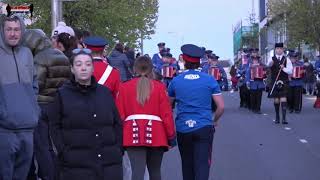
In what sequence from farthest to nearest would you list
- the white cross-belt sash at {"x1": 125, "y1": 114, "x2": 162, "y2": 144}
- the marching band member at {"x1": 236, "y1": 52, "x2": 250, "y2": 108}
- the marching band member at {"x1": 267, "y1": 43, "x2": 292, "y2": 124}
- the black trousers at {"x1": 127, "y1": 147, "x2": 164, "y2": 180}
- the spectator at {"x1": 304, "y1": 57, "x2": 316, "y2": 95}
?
the spectator at {"x1": 304, "y1": 57, "x2": 316, "y2": 95}, the marching band member at {"x1": 236, "y1": 52, "x2": 250, "y2": 108}, the marching band member at {"x1": 267, "y1": 43, "x2": 292, "y2": 124}, the black trousers at {"x1": 127, "y1": 147, "x2": 164, "y2": 180}, the white cross-belt sash at {"x1": 125, "y1": 114, "x2": 162, "y2": 144}

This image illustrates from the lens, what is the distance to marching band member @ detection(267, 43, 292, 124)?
69.4 ft

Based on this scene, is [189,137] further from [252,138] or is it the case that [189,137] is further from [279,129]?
[279,129]

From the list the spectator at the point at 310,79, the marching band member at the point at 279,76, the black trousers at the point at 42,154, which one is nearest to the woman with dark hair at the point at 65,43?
the black trousers at the point at 42,154

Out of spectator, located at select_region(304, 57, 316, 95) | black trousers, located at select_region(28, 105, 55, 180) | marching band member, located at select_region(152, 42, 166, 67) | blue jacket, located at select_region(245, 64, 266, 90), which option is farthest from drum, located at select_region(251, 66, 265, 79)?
black trousers, located at select_region(28, 105, 55, 180)

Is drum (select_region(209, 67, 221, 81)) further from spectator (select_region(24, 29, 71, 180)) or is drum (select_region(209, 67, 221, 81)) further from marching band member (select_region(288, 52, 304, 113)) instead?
spectator (select_region(24, 29, 71, 180))

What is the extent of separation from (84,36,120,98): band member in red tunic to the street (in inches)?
116

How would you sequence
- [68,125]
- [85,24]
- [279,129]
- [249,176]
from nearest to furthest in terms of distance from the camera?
[68,125] < [249,176] < [279,129] < [85,24]

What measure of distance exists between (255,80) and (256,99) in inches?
24.1

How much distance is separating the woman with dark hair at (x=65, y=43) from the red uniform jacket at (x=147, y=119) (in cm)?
123

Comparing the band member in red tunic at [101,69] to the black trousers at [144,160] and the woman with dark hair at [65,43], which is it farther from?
the black trousers at [144,160]

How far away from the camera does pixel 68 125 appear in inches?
262

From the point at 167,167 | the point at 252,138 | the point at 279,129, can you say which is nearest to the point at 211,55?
the point at 279,129

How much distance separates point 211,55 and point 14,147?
18259 mm

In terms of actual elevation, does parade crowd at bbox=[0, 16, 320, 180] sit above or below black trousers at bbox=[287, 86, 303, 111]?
above
